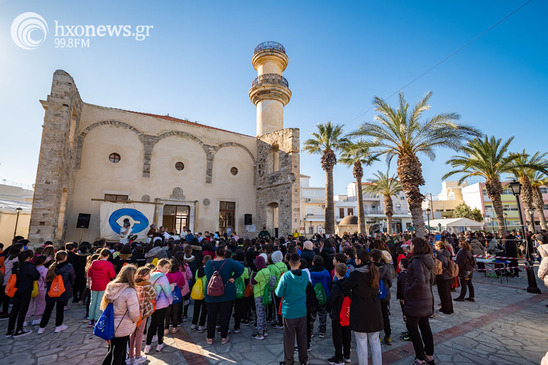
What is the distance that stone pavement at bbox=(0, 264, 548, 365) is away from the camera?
4.01m

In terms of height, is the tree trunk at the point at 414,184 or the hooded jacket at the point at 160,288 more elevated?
the tree trunk at the point at 414,184

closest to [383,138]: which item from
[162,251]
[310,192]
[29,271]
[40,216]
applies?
[162,251]

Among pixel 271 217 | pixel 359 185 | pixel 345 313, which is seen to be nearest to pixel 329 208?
pixel 271 217

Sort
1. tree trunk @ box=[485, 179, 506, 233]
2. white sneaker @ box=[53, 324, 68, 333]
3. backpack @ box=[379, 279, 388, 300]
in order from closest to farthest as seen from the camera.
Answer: backpack @ box=[379, 279, 388, 300], white sneaker @ box=[53, 324, 68, 333], tree trunk @ box=[485, 179, 506, 233]

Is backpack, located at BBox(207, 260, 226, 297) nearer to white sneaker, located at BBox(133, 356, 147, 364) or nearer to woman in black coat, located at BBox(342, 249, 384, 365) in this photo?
white sneaker, located at BBox(133, 356, 147, 364)

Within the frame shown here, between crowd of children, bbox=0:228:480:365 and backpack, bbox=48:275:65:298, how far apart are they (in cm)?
2

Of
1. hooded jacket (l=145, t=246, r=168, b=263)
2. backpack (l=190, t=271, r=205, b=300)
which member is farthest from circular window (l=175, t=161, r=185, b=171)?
backpack (l=190, t=271, r=205, b=300)

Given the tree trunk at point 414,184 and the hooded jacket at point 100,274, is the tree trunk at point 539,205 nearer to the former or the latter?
the tree trunk at point 414,184

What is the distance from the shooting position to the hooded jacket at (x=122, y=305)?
10.4 feet

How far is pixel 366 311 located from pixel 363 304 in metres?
0.09

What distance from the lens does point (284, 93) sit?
21297mm

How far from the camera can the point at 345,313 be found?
3.80m

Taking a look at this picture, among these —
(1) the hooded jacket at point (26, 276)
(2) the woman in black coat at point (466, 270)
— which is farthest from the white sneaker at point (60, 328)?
(2) the woman in black coat at point (466, 270)

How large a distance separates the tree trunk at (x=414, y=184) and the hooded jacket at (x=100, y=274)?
13.8 m
